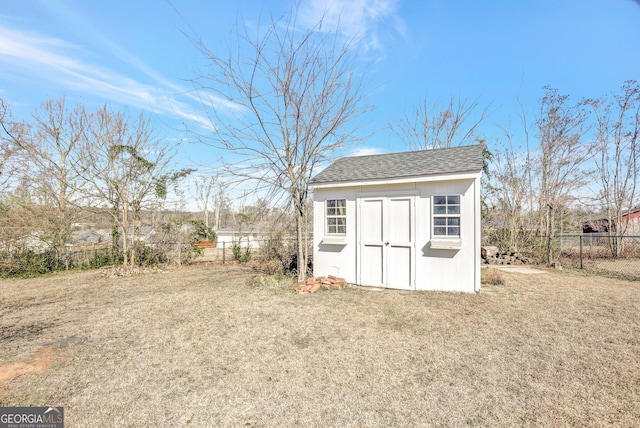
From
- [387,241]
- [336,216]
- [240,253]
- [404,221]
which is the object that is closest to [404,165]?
[404,221]

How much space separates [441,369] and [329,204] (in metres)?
4.77

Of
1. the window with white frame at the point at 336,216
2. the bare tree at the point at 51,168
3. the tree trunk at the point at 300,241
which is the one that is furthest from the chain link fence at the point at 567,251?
the bare tree at the point at 51,168

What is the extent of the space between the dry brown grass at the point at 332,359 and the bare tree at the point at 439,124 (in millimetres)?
9325

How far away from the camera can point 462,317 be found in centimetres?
450

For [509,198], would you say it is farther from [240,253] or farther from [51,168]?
[51,168]

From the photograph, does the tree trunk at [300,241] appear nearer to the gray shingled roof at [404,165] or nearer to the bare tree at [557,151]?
the gray shingled roof at [404,165]

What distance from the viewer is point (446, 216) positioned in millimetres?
5988

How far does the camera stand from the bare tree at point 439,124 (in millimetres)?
13109

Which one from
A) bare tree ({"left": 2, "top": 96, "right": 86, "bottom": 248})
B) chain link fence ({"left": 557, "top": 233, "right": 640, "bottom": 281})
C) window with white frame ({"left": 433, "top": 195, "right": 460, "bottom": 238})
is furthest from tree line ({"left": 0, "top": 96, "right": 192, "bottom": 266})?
chain link fence ({"left": 557, "top": 233, "right": 640, "bottom": 281})

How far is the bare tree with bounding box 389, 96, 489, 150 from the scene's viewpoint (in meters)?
13.1

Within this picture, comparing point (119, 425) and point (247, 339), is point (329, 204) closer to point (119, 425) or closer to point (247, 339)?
point (247, 339)

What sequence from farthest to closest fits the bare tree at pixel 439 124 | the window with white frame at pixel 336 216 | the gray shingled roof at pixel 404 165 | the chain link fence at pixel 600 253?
the bare tree at pixel 439 124
the chain link fence at pixel 600 253
the window with white frame at pixel 336 216
the gray shingled roof at pixel 404 165

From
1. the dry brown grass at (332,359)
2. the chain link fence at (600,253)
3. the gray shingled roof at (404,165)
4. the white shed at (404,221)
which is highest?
the gray shingled roof at (404,165)

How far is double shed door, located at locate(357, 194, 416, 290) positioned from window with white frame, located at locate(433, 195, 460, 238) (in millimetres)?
456
